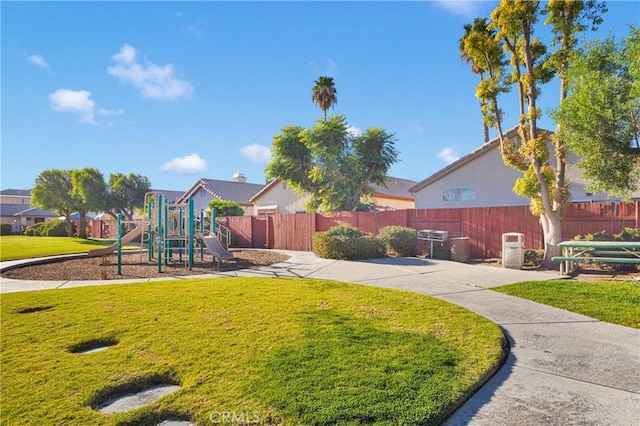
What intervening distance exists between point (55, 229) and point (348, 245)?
3959 cm

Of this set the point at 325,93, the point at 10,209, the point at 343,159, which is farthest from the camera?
the point at 10,209

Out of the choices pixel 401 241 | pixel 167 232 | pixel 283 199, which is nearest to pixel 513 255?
pixel 401 241

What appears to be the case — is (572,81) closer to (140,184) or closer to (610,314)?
(610,314)

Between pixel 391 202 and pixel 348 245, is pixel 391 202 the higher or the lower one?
the higher one

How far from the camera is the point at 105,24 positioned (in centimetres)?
1048

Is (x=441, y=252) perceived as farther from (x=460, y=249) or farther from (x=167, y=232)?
(x=167, y=232)

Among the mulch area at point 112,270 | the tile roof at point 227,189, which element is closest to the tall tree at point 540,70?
the mulch area at point 112,270

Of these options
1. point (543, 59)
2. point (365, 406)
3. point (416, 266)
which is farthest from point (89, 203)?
point (365, 406)

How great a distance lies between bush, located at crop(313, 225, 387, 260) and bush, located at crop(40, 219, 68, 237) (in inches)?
1493

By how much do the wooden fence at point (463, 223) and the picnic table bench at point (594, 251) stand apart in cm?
164

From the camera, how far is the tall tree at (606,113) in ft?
30.8

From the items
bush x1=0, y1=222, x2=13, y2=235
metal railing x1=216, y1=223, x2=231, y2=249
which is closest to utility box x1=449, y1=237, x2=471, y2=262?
metal railing x1=216, y1=223, x2=231, y2=249

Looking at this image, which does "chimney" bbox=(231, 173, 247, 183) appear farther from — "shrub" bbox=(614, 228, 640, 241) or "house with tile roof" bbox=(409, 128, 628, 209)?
"shrub" bbox=(614, 228, 640, 241)

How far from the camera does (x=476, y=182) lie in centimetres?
1878
